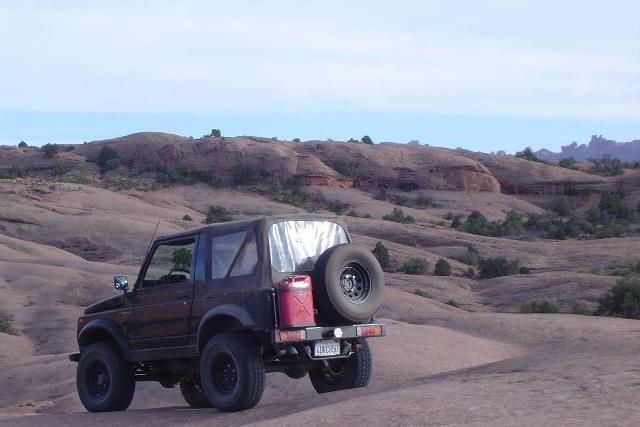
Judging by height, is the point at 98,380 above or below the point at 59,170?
below

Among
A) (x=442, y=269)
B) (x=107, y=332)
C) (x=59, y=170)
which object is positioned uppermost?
(x=59, y=170)

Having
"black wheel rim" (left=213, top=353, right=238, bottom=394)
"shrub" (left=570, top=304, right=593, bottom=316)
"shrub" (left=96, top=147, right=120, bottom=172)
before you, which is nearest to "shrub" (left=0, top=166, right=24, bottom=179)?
"shrub" (left=96, top=147, right=120, bottom=172)

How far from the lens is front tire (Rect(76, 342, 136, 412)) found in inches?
502

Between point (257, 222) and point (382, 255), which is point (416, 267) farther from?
point (257, 222)

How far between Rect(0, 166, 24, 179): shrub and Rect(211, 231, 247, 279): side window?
2180 inches

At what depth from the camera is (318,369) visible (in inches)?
486

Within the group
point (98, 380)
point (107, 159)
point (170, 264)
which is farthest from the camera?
point (107, 159)

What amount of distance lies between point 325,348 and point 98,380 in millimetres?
3945

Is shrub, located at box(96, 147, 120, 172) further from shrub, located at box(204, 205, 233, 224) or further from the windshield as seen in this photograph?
the windshield

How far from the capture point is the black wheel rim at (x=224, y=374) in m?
11.1

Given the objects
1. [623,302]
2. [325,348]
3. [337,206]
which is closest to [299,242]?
[325,348]

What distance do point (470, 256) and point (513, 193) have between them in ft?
96.3

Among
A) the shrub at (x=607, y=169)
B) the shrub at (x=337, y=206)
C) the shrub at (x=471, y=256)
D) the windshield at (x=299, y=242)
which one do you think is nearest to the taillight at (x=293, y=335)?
the windshield at (x=299, y=242)

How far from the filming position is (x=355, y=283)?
36.5 feet
